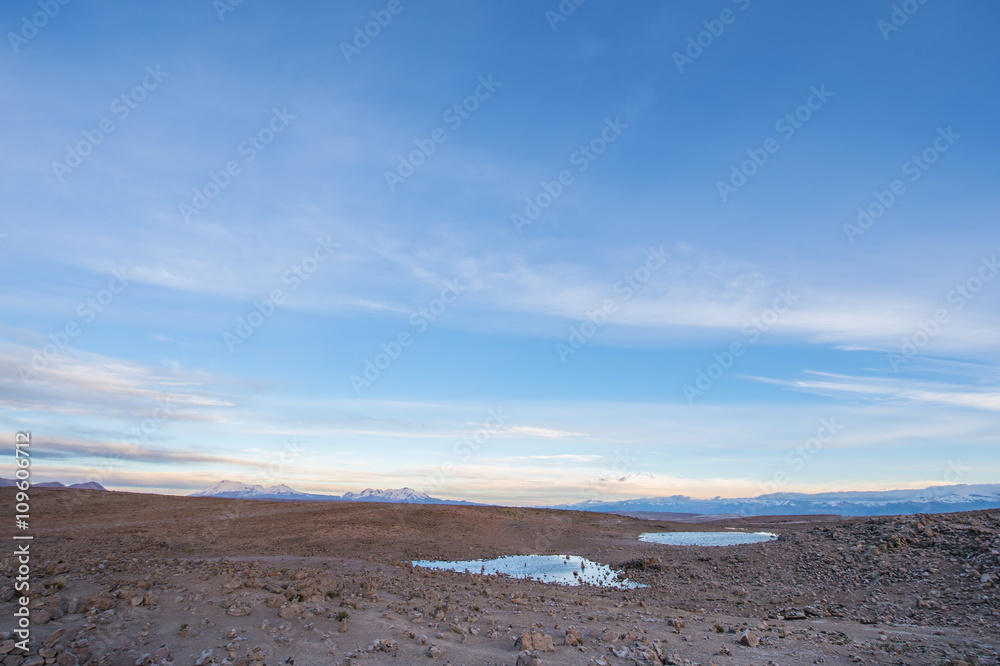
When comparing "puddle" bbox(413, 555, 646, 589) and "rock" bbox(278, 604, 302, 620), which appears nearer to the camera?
"rock" bbox(278, 604, 302, 620)

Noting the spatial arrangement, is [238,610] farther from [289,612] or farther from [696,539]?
[696,539]

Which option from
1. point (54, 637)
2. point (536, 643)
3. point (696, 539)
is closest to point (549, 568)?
point (536, 643)

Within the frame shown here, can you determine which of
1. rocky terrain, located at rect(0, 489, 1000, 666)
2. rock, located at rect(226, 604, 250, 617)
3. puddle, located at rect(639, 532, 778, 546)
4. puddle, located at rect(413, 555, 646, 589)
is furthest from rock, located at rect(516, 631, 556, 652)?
puddle, located at rect(639, 532, 778, 546)

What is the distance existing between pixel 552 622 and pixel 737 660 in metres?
4.46

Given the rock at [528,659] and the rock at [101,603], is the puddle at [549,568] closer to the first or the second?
the rock at [528,659]

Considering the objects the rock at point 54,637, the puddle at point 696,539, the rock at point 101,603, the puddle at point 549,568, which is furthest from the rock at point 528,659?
the puddle at point 696,539

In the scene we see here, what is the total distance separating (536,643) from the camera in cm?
1129

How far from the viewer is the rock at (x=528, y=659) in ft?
33.0

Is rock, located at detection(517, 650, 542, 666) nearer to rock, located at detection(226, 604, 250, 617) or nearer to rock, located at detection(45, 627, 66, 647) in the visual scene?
rock, located at detection(226, 604, 250, 617)

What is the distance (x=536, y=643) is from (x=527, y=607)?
4119mm

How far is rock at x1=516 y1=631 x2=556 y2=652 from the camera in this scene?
36.5 feet

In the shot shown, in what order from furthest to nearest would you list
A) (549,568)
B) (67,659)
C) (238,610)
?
(549,568)
(238,610)
(67,659)

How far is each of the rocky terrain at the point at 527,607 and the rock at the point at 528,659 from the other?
0.05m

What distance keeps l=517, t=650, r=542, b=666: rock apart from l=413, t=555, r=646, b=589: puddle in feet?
41.8
